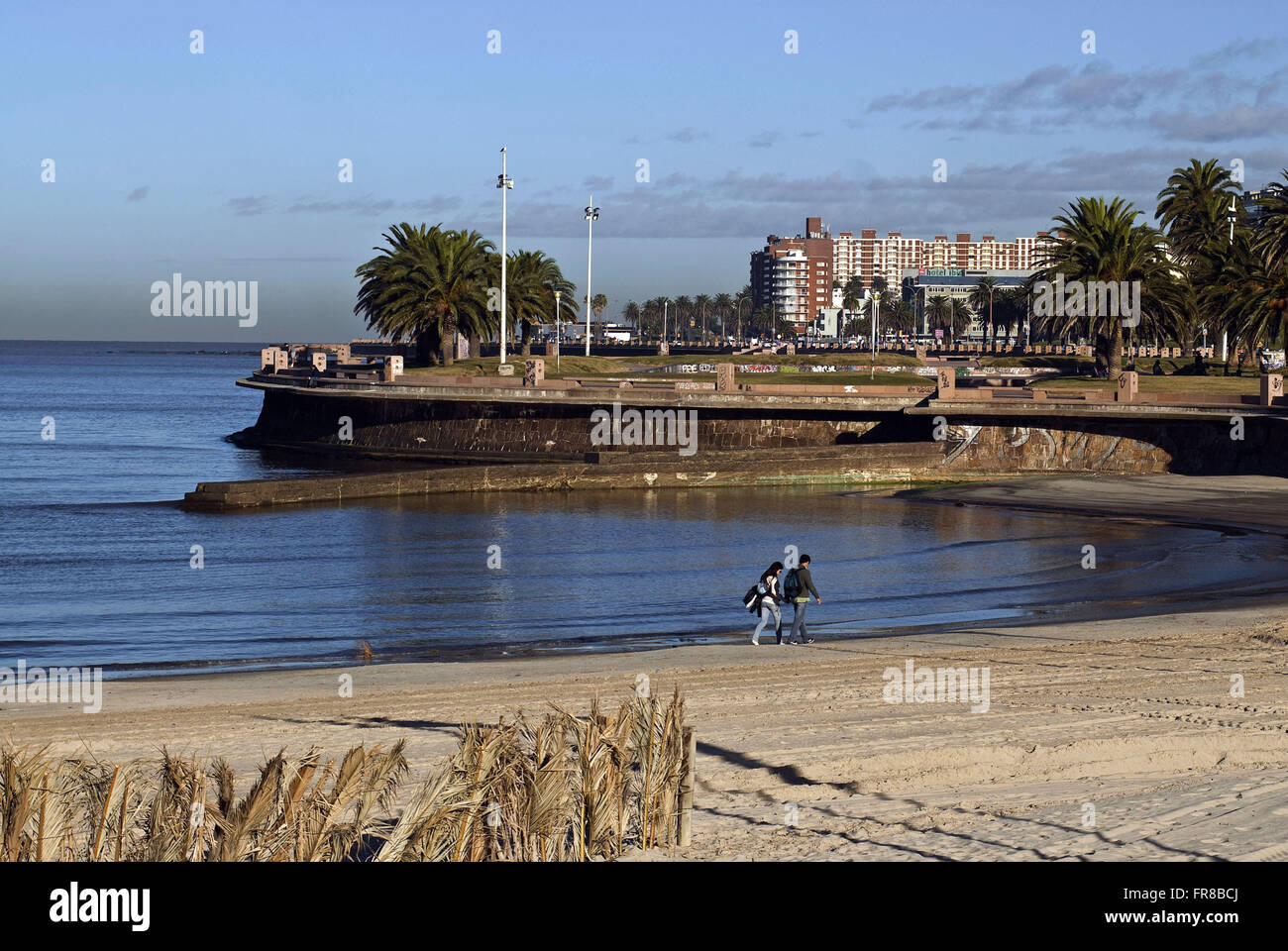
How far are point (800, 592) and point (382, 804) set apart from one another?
11785 millimetres

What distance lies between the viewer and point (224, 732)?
43.7 ft

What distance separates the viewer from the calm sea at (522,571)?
21.9 metres

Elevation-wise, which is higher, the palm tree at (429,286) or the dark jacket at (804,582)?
the palm tree at (429,286)

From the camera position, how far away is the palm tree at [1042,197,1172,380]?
62.5 metres

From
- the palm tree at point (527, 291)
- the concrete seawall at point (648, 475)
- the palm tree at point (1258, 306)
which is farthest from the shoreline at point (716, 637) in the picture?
the palm tree at point (527, 291)

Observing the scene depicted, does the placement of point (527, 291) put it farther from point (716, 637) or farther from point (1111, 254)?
point (716, 637)

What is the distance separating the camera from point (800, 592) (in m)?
19.6

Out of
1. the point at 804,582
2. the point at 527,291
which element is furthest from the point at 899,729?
the point at 527,291

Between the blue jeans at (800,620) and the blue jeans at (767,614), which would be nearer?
the blue jeans at (767,614)

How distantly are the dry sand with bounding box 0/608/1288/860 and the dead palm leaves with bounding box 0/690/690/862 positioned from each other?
2.87 feet

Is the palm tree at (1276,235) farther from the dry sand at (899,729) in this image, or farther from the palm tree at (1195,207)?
the dry sand at (899,729)

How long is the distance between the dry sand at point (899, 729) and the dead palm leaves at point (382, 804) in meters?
0.87

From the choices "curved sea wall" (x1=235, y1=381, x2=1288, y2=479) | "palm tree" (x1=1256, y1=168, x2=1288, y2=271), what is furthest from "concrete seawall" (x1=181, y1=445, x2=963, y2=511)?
"palm tree" (x1=1256, y1=168, x2=1288, y2=271)
